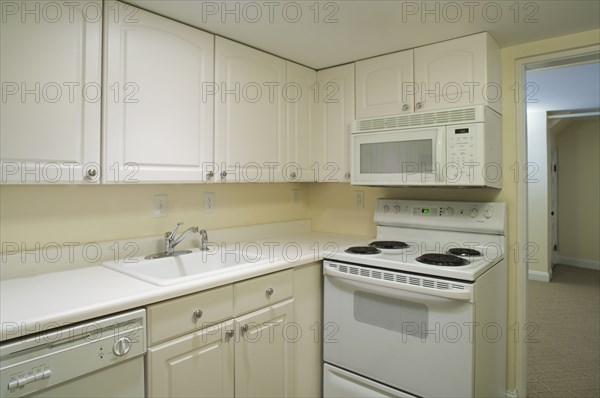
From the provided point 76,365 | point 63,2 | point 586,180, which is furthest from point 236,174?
point 586,180

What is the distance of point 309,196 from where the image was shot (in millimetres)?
2992

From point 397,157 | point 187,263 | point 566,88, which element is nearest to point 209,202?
point 187,263

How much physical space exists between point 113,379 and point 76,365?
5.7 inches

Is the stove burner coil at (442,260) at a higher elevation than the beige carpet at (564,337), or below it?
→ higher

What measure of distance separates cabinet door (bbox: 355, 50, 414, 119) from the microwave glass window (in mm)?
245

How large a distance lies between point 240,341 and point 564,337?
2934mm

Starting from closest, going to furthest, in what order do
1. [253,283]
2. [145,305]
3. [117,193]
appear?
[145,305], [253,283], [117,193]

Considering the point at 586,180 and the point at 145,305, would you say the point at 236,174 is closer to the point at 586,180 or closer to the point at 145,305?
the point at 145,305

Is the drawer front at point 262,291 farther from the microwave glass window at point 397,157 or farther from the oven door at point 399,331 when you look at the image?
the microwave glass window at point 397,157

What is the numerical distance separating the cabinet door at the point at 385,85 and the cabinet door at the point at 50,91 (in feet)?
4.88

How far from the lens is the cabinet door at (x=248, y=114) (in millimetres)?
1968

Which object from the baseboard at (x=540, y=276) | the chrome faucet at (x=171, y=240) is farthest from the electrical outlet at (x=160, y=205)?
the baseboard at (x=540, y=276)

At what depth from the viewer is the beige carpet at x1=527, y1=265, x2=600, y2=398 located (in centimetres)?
234

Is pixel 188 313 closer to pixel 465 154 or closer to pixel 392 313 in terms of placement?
pixel 392 313
